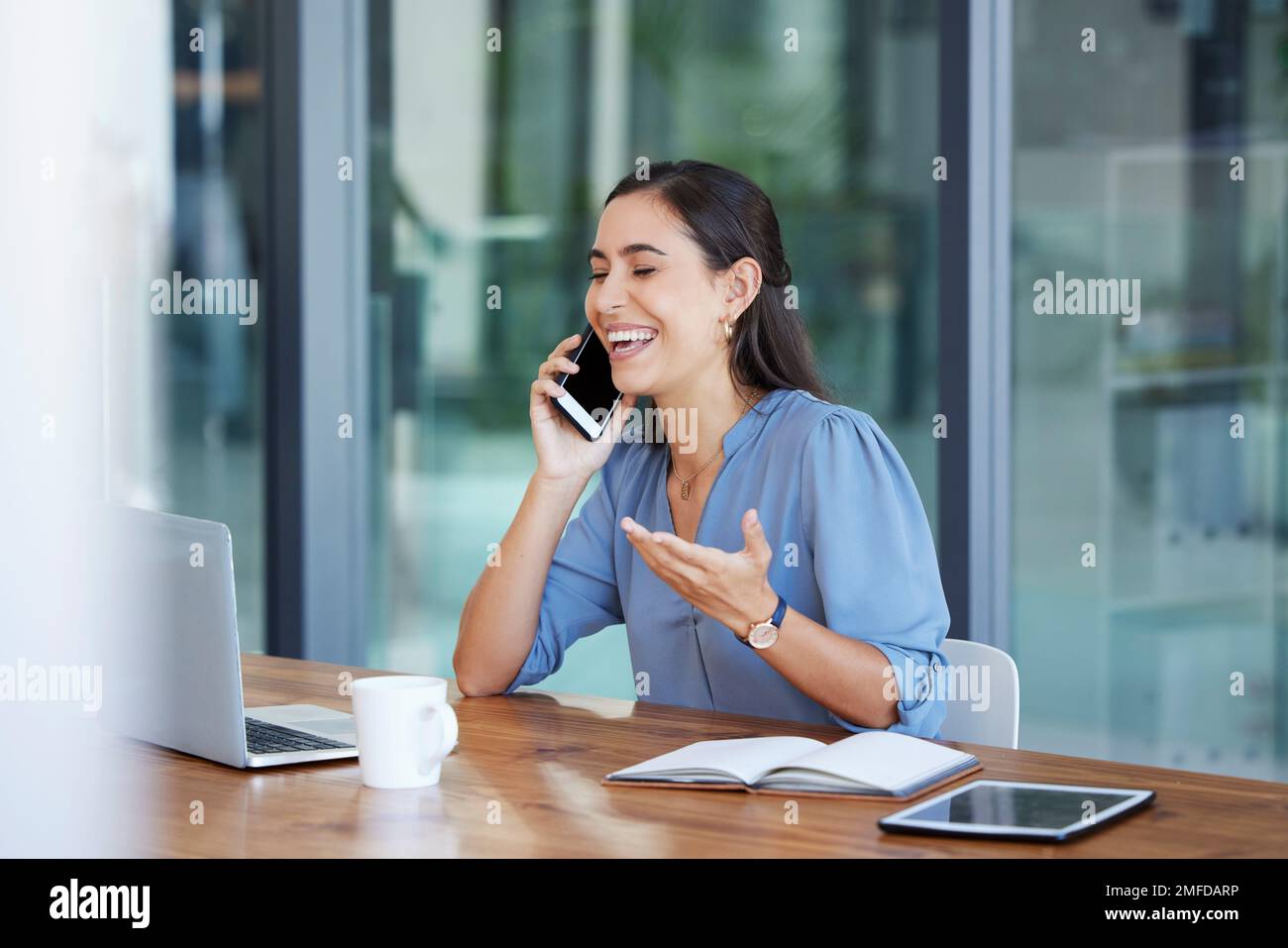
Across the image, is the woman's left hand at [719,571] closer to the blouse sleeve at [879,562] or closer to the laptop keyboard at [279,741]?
the blouse sleeve at [879,562]

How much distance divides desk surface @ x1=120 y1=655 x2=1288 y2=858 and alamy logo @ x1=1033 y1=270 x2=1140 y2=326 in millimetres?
1645

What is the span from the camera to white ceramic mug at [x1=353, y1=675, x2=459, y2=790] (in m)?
1.39

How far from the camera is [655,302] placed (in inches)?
82.4

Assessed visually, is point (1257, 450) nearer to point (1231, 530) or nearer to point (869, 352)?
point (1231, 530)

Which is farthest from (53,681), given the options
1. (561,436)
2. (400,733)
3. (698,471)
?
(698,471)

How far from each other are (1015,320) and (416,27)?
1.78 meters

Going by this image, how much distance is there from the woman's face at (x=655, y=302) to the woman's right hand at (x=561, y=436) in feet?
0.31

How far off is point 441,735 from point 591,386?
0.92 m

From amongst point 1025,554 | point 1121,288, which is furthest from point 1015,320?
point 1025,554

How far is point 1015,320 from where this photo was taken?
9.93ft

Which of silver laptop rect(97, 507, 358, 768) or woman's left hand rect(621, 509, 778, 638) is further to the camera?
woman's left hand rect(621, 509, 778, 638)
